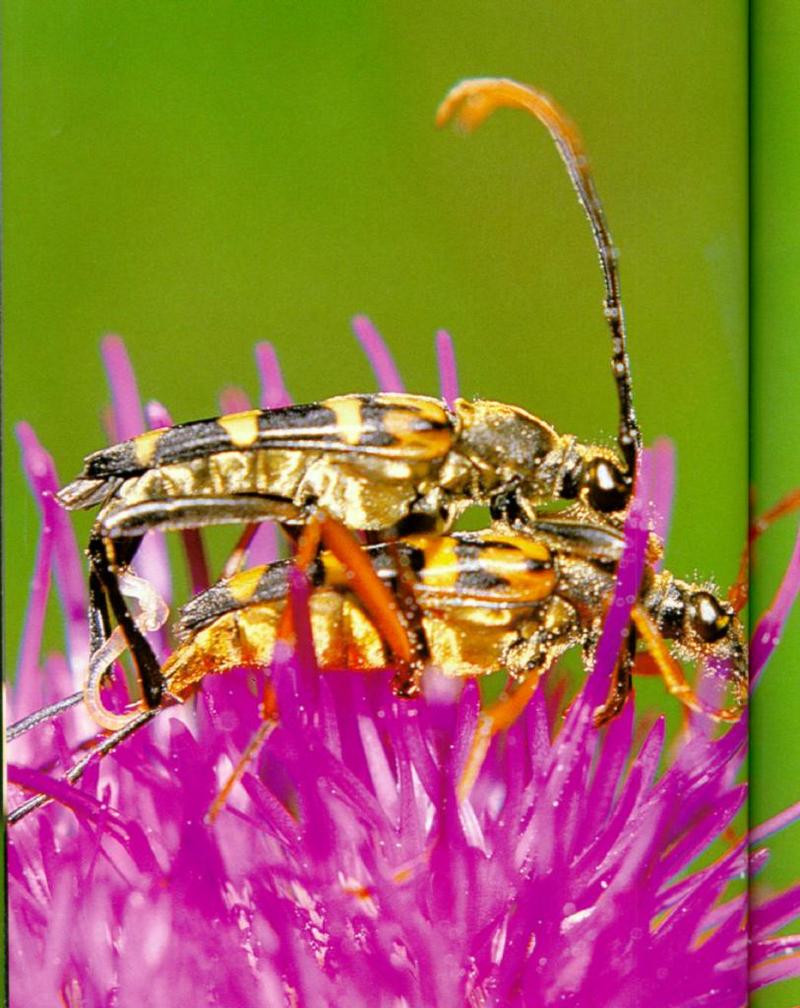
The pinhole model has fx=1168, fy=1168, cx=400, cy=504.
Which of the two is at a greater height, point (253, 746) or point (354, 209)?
point (354, 209)

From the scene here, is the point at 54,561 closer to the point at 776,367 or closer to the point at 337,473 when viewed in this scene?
the point at 337,473

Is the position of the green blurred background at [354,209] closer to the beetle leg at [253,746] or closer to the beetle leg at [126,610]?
the beetle leg at [126,610]

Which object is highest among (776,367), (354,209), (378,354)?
(354,209)

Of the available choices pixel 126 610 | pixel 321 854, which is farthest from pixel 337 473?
pixel 321 854

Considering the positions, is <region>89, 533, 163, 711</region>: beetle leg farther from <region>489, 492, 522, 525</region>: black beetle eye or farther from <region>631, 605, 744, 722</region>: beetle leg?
<region>631, 605, 744, 722</region>: beetle leg

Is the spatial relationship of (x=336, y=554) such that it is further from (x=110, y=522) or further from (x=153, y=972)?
(x=153, y=972)

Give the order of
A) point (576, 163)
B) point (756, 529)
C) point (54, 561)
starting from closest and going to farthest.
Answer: point (54, 561) → point (576, 163) → point (756, 529)
